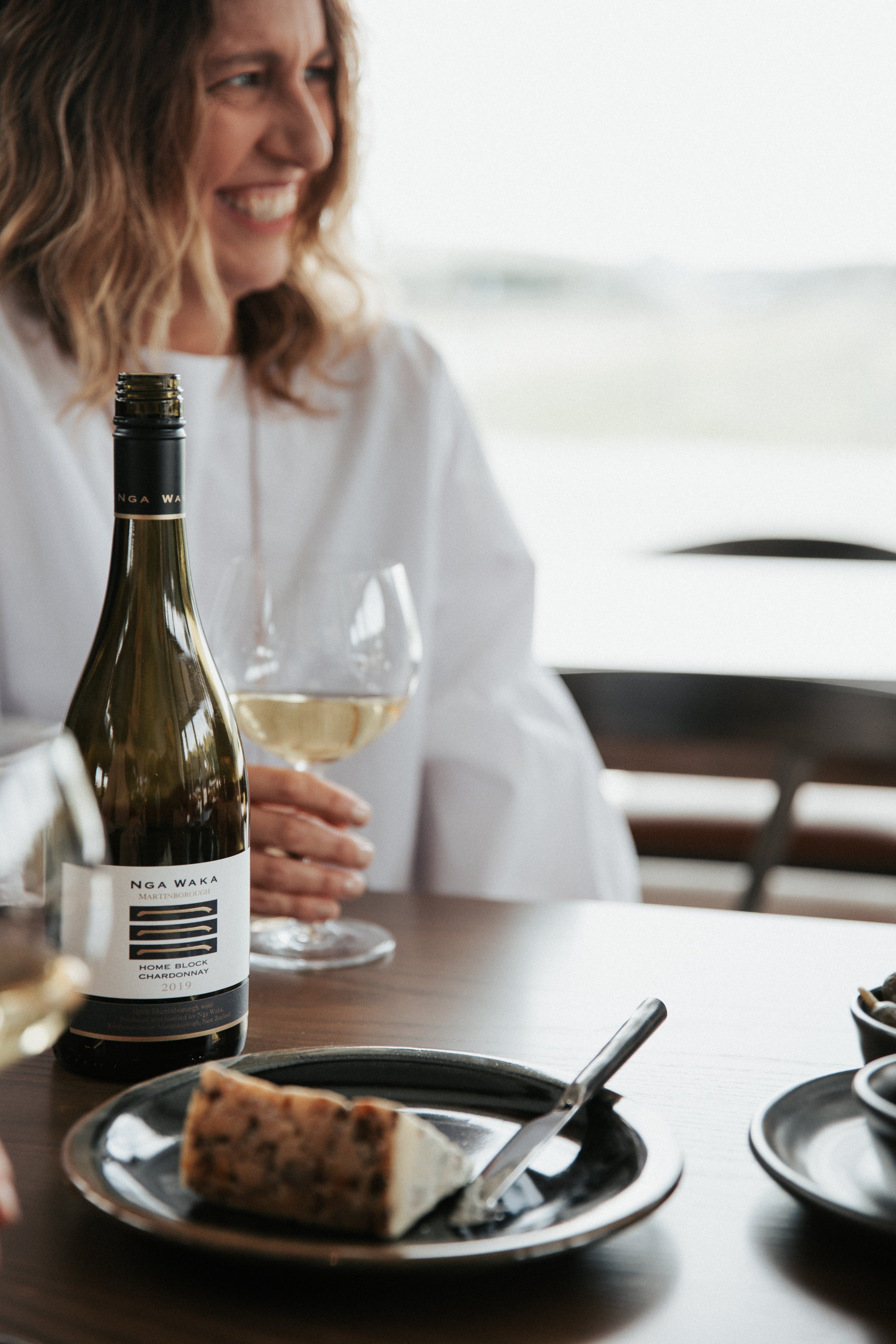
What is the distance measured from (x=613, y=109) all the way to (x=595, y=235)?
1.48 feet

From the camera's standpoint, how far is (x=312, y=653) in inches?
38.9

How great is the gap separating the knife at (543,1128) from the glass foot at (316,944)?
11.7 inches

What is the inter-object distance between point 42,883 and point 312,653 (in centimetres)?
54

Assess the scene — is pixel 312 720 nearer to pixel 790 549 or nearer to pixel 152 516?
pixel 152 516

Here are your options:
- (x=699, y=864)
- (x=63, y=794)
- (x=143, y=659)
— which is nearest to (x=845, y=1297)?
(x=63, y=794)

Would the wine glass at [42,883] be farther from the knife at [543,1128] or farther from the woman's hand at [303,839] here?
the woman's hand at [303,839]

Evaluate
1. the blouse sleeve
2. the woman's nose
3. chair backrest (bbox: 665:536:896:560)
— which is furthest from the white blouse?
chair backrest (bbox: 665:536:896:560)

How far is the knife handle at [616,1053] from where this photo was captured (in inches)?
23.4

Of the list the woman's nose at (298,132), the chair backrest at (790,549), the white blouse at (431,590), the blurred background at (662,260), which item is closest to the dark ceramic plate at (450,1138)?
the white blouse at (431,590)

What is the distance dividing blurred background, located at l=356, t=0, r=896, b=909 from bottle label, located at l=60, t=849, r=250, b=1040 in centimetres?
229

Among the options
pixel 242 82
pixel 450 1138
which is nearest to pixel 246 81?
pixel 242 82

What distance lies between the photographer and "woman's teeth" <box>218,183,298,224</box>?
1.38 metres

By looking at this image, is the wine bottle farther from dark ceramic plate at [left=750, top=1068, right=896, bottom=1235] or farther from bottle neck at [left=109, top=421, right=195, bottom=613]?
dark ceramic plate at [left=750, top=1068, right=896, bottom=1235]

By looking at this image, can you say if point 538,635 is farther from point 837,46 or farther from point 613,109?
point 837,46
